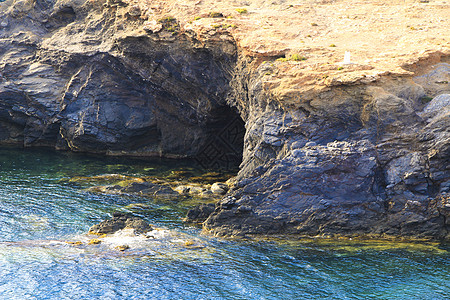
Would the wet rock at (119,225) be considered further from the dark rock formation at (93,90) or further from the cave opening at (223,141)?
the cave opening at (223,141)

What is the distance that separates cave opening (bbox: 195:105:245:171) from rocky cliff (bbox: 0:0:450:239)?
0.55ft

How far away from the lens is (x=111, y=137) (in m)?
55.6

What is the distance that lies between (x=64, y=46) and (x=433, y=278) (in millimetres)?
47487

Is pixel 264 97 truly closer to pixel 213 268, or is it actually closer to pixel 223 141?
pixel 213 268

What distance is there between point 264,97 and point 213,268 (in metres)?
14.9

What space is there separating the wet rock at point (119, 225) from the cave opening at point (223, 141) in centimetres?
2042

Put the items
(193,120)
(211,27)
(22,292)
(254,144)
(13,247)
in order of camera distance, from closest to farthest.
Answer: (22,292) → (13,247) → (254,144) → (211,27) → (193,120)

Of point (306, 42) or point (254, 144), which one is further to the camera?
point (306, 42)

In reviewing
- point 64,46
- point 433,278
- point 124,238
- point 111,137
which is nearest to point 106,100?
point 111,137

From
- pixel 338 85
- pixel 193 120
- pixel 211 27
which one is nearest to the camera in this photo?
pixel 338 85

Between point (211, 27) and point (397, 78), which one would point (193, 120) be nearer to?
point (211, 27)

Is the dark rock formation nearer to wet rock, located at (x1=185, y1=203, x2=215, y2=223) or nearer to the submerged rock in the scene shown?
the submerged rock

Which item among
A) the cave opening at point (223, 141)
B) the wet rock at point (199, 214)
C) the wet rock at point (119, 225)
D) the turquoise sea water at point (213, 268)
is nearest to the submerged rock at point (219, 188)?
the wet rock at point (199, 214)

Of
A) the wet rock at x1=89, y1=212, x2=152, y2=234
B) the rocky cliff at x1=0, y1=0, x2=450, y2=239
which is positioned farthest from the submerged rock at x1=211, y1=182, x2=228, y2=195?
the wet rock at x1=89, y1=212, x2=152, y2=234
